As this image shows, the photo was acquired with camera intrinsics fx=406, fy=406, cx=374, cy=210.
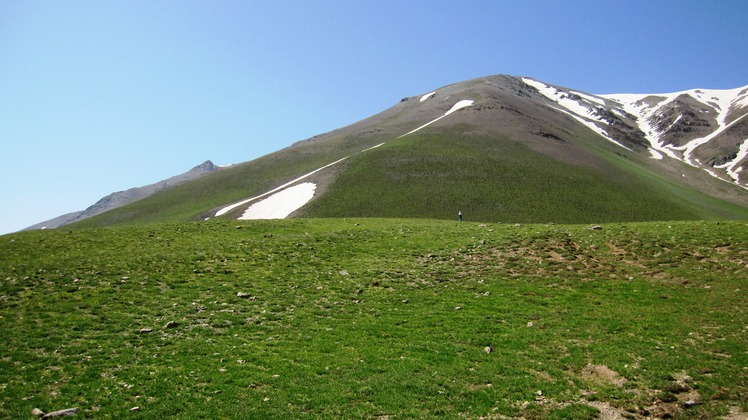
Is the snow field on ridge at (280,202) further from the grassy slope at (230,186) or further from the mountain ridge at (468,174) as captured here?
the grassy slope at (230,186)

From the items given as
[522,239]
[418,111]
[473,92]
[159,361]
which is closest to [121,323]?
[159,361]

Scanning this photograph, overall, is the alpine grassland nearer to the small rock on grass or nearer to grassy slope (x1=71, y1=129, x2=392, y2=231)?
the small rock on grass

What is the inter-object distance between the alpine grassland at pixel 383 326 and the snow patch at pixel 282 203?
143 ft

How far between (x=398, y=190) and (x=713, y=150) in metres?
176

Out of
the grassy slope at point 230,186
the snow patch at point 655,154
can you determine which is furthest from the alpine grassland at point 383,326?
the snow patch at point 655,154

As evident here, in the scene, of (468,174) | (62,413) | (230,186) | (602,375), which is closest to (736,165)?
(468,174)

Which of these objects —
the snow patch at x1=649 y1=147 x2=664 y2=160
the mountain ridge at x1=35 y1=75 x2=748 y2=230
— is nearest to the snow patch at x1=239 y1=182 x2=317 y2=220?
the mountain ridge at x1=35 y1=75 x2=748 y2=230

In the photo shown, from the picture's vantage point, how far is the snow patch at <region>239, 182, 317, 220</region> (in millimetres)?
76875

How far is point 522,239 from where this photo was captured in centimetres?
3228

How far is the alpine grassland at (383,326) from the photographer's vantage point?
42.1ft

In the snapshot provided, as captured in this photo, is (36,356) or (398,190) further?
(398,190)

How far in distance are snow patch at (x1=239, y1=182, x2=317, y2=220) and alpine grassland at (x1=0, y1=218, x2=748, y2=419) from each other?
43461 millimetres

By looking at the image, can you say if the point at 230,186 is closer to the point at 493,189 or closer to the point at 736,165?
the point at 493,189

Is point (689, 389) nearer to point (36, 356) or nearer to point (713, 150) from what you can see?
point (36, 356)
